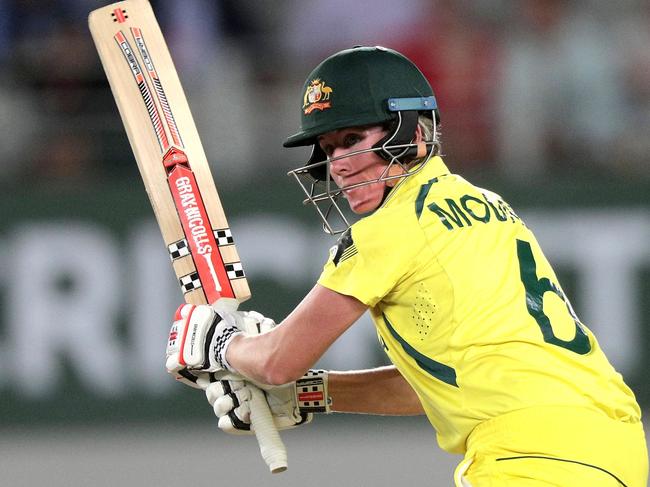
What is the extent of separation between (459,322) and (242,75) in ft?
14.5

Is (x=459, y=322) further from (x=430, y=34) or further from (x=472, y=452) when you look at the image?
(x=430, y=34)

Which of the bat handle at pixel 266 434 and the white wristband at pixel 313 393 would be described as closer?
the bat handle at pixel 266 434

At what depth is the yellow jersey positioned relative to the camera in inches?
108

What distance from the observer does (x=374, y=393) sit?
3.45 meters

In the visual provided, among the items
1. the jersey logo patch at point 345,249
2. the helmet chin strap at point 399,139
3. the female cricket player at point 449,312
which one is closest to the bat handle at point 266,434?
the female cricket player at point 449,312

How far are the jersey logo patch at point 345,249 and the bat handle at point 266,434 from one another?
0.65 meters

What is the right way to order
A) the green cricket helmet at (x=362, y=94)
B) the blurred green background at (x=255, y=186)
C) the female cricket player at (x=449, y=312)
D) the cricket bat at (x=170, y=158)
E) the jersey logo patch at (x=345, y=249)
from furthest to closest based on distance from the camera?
the blurred green background at (x=255, y=186), the cricket bat at (x=170, y=158), the green cricket helmet at (x=362, y=94), the jersey logo patch at (x=345, y=249), the female cricket player at (x=449, y=312)

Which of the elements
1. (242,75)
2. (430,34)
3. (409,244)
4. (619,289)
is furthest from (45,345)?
(409,244)

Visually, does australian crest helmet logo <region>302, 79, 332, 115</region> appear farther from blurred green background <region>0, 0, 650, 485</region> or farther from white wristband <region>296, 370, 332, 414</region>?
blurred green background <region>0, 0, 650, 485</region>

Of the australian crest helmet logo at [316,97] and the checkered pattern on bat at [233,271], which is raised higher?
the australian crest helmet logo at [316,97]

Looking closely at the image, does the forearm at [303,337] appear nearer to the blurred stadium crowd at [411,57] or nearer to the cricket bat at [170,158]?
the cricket bat at [170,158]

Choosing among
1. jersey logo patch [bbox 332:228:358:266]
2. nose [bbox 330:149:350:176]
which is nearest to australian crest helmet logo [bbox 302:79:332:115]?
nose [bbox 330:149:350:176]

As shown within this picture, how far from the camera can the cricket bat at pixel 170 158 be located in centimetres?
365

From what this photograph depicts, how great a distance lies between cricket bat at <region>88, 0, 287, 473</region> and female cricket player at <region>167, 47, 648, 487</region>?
539 millimetres
